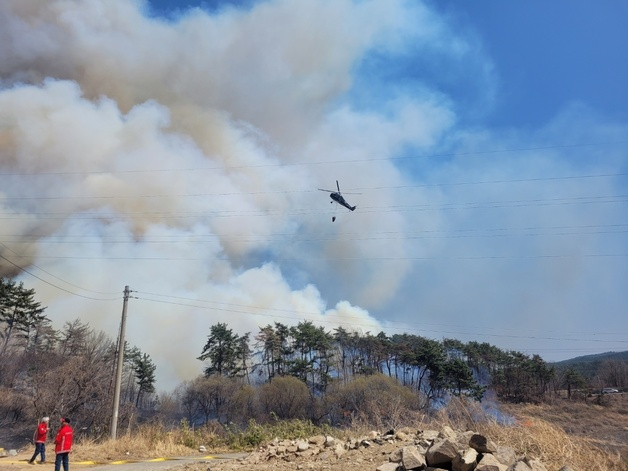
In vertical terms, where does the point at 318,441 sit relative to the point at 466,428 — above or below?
below

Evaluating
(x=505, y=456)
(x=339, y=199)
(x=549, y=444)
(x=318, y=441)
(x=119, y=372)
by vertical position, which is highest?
(x=339, y=199)

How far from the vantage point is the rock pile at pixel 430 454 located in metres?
8.43

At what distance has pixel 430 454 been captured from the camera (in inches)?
351

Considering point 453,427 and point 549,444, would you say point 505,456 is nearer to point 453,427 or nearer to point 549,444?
point 549,444

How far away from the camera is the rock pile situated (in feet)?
27.6

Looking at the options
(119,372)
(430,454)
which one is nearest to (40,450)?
(119,372)

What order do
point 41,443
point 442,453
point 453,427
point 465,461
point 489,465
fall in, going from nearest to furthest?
point 489,465, point 465,461, point 442,453, point 453,427, point 41,443

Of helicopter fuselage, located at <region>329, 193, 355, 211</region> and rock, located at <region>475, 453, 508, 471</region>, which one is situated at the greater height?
helicopter fuselage, located at <region>329, 193, 355, 211</region>

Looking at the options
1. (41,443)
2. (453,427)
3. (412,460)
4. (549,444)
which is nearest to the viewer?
(412,460)

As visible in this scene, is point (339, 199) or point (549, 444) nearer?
point (549, 444)

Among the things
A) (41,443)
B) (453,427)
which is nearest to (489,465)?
(453,427)

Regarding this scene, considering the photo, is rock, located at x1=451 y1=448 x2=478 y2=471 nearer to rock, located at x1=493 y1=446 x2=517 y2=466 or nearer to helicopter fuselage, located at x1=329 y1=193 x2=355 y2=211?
rock, located at x1=493 y1=446 x2=517 y2=466

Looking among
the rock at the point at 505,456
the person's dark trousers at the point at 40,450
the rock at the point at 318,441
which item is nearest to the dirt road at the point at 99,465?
the person's dark trousers at the point at 40,450

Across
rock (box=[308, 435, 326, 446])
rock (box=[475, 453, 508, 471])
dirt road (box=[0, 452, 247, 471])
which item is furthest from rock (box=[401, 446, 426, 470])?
dirt road (box=[0, 452, 247, 471])
